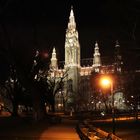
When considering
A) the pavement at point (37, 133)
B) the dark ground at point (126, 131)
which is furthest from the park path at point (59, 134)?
the dark ground at point (126, 131)

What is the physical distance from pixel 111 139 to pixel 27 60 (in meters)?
40.7

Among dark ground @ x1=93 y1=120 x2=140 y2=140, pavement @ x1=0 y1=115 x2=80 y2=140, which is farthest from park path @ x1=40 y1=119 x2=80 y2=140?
dark ground @ x1=93 y1=120 x2=140 y2=140

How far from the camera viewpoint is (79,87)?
625ft

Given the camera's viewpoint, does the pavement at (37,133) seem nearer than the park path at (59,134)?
Yes

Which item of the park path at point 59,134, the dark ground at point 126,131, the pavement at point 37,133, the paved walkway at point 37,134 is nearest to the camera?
the paved walkway at point 37,134

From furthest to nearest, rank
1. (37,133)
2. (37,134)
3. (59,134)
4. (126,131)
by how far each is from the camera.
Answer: (126,131) → (37,133) → (59,134) → (37,134)

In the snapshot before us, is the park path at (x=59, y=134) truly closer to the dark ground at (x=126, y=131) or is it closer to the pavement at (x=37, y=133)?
the pavement at (x=37, y=133)

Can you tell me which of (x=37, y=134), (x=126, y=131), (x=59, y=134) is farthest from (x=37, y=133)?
(x=126, y=131)

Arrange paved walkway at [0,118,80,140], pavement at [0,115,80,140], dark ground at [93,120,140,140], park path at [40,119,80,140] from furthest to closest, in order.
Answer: dark ground at [93,120,140,140] → park path at [40,119,80,140] → pavement at [0,115,80,140] → paved walkway at [0,118,80,140]

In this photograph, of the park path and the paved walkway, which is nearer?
the paved walkway

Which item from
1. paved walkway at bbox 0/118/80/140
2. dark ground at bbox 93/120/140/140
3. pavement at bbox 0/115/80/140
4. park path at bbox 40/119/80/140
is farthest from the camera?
dark ground at bbox 93/120/140/140

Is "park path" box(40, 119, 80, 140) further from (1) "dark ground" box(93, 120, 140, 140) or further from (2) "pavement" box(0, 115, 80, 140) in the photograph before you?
(1) "dark ground" box(93, 120, 140, 140)

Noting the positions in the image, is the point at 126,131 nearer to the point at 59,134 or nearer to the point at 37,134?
the point at 59,134

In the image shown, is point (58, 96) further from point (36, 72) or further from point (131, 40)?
point (131, 40)
